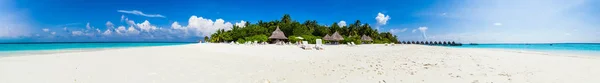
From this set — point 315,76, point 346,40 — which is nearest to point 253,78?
point 315,76

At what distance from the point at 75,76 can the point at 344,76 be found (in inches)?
158

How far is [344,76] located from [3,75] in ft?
17.2


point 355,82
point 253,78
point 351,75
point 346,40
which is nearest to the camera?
point 355,82

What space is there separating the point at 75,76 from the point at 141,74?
0.88 metres

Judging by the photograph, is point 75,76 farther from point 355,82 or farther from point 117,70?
point 355,82

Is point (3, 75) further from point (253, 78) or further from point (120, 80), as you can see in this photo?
point (253, 78)

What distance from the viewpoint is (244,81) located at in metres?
4.13

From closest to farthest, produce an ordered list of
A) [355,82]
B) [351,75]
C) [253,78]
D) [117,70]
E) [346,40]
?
[355,82]
[253,78]
[351,75]
[117,70]
[346,40]

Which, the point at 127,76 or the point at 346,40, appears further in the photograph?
the point at 346,40

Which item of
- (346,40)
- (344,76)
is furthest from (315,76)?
(346,40)

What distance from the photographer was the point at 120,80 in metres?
4.10

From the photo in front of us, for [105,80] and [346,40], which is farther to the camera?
[346,40]

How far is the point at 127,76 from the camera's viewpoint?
14.6 feet

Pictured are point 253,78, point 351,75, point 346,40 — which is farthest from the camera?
point 346,40
